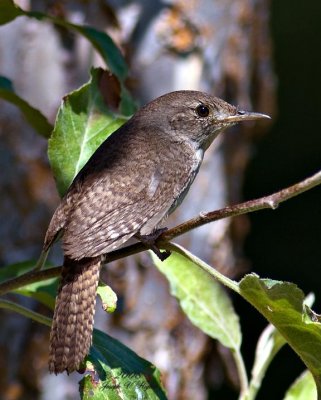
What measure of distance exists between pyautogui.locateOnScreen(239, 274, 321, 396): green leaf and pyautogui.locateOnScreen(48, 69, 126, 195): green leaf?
0.60m

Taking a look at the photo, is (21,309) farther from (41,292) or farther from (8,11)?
(8,11)

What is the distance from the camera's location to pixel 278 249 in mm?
8703

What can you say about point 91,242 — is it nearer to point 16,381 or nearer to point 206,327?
point 206,327

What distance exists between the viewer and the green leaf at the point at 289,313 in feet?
5.20

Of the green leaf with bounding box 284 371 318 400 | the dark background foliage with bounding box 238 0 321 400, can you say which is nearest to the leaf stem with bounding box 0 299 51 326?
the green leaf with bounding box 284 371 318 400

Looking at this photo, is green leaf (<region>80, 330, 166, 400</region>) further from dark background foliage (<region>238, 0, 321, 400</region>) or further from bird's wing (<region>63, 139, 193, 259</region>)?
dark background foliage (<region>238, 0, 321, 400</region>)

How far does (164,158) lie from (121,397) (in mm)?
784

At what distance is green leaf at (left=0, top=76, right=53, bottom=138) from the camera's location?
216 centimetres

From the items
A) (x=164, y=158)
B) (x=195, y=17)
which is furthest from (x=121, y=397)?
(x=195, y=17)

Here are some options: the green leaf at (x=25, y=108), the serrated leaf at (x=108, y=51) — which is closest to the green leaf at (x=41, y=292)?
the green leaf at (x=25, y=108)

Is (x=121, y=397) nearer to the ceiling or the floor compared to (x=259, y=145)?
nearer to the floor

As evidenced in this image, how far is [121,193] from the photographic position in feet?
6.91

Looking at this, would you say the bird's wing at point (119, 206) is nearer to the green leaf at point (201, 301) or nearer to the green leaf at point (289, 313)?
the green leaf at point (201, 301)

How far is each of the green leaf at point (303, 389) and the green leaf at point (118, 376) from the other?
387 mm
